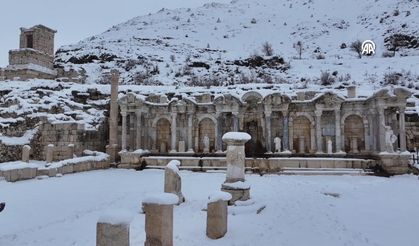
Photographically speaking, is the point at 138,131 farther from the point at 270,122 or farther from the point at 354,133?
the point at 354,133

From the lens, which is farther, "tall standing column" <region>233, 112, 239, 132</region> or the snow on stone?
the snow on stone

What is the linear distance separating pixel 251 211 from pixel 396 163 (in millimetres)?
10173

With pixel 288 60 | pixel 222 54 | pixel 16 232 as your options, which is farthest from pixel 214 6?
pixel 16 232

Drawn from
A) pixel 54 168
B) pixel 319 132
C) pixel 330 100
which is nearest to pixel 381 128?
pixel 330 100

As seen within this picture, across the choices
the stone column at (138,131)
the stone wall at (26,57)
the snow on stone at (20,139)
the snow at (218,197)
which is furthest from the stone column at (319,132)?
the stone wall at (26,57)

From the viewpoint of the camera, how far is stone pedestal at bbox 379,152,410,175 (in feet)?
49.4

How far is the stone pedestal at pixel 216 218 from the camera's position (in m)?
6.41

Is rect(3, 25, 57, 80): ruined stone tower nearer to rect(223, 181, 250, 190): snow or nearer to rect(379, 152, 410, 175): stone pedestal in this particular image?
rect(223, 181, 250, 190): snow

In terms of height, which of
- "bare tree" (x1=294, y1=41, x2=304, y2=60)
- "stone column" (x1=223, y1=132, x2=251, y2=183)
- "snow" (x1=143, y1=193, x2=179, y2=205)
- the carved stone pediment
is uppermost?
"bare tree" (x1=294, y1=41, x2=304, y2=60)

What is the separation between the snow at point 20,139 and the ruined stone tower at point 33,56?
11.2 m

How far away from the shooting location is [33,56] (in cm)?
3125

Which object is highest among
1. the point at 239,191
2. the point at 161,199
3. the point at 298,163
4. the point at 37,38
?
the point at 37,38

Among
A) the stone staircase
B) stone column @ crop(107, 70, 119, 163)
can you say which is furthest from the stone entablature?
the stone staircase

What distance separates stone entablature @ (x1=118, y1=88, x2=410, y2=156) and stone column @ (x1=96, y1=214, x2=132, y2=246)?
14150 mm
